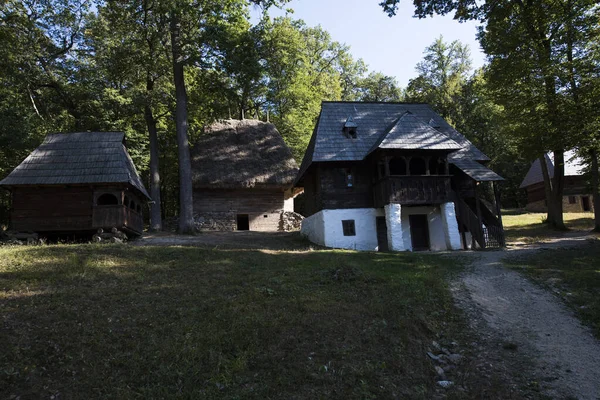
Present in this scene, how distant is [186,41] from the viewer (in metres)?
22.8

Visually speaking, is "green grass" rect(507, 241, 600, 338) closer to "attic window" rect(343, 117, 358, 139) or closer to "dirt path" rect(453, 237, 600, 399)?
"dirt path" rect(453, 237, 600, 399)

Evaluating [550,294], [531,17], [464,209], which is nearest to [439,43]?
[531,17]

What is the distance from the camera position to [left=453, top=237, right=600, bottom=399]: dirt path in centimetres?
653

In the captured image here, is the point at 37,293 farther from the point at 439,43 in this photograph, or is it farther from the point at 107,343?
the point at 439,43

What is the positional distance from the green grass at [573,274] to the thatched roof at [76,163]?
1710 cm

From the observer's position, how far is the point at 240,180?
2892 centimetres

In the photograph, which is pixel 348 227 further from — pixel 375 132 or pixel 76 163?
pixel 76 163

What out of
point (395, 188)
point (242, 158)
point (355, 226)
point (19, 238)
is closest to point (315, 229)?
point (355, 226)

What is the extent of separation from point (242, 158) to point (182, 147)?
25.3 feet

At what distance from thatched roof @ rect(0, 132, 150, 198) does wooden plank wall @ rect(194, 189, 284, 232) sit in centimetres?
897

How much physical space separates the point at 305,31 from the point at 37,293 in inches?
1575

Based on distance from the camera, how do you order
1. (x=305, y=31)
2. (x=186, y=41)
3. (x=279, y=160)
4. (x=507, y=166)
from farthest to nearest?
(x=507, y=166), (x=305, y=31), (x=279, y=160), (x=186, y=41)

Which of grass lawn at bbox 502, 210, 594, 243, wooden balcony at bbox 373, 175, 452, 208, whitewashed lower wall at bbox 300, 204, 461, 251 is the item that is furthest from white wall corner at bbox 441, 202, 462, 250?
grass lawn at bbox 502, 210, 594, 243

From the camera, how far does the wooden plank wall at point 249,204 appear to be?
2936 cm
